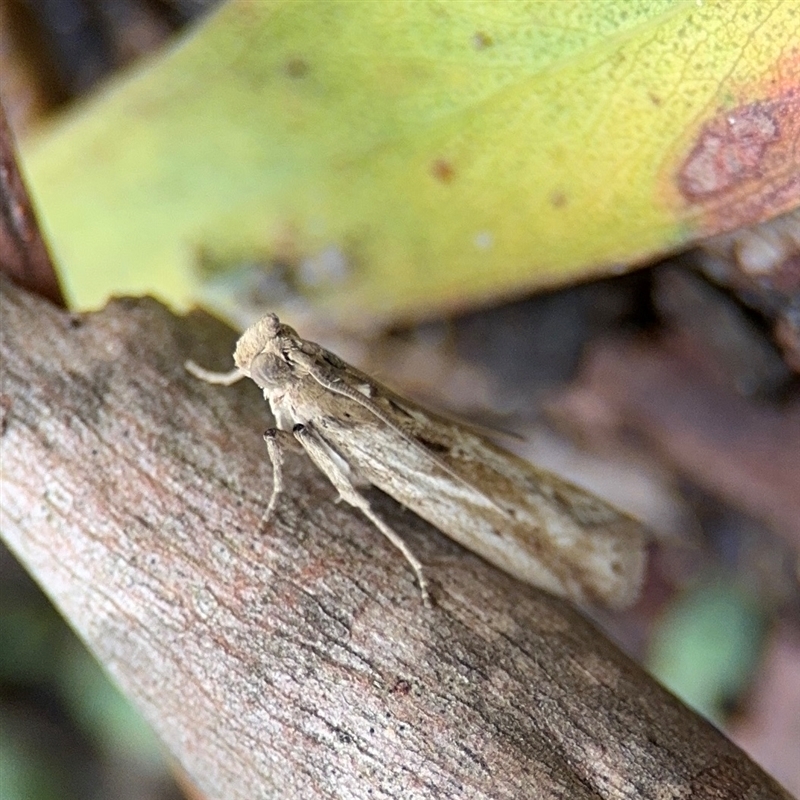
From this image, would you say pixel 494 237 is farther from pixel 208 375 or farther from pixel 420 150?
pixel 208 375

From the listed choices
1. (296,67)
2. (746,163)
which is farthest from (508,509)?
(296,67)

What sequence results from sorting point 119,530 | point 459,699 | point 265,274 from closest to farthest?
point 459,699 < point 119,530 < point 265,274

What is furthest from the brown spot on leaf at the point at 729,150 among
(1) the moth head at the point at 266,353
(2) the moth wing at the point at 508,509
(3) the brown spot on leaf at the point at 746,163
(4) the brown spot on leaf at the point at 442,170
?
(1) the moth head at the point at 266,353

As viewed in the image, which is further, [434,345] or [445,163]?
[434,345]

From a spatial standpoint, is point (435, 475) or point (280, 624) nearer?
point (280, 624)

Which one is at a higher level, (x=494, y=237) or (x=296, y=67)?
(x=296, y=67)

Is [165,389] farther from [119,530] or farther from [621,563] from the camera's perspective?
[621,563]

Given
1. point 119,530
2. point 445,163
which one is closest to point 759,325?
→ point 445,163
